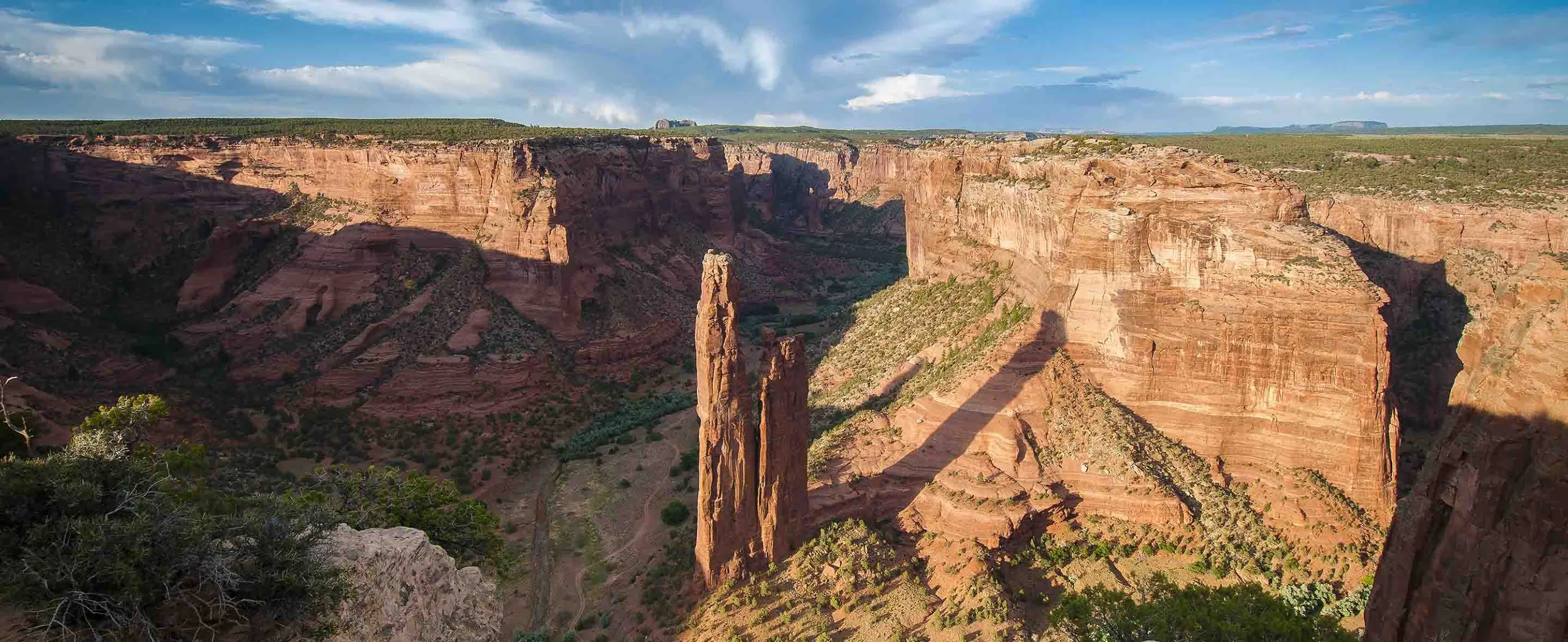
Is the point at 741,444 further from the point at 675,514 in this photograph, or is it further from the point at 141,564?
the point at 141,564

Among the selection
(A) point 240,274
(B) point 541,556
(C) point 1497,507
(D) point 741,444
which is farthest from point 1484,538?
(A) point 240,274

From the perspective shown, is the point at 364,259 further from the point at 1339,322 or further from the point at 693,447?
the point at 1339,322

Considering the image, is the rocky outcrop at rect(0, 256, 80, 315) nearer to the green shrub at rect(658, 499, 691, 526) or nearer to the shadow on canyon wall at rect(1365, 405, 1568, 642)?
the green shrub at rect(658, 499, 691, 526)

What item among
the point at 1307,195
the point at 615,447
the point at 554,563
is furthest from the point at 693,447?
the point at 1307,195

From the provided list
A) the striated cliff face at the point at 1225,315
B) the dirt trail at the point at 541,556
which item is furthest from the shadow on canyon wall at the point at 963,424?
the dirt trail at the point at 541,556

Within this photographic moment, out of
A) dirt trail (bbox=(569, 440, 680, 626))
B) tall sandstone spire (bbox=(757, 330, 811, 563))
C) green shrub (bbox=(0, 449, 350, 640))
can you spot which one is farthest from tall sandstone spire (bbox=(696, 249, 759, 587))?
green shrub (bbox=(0, 449, 350, 640))
